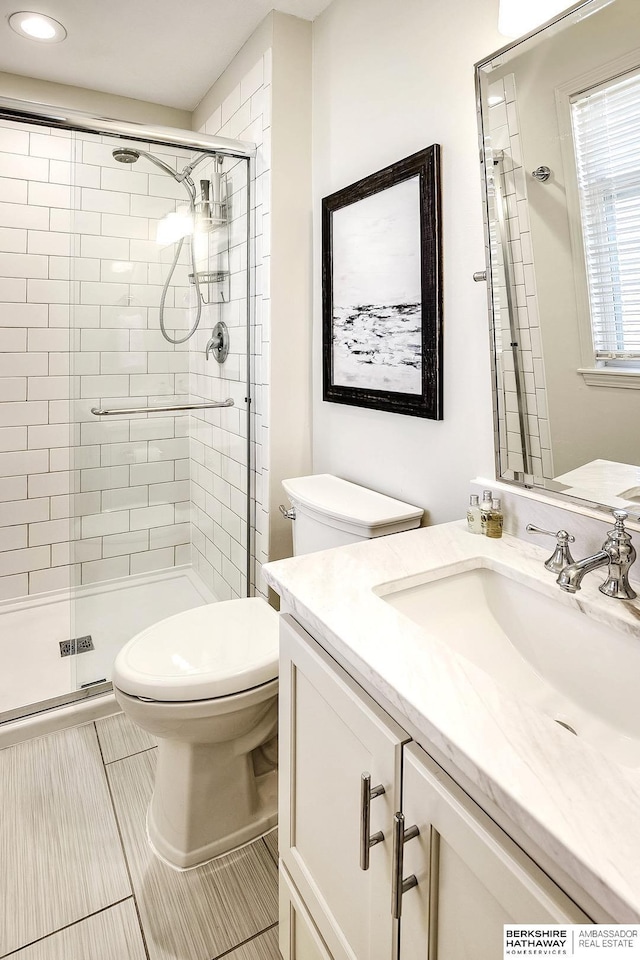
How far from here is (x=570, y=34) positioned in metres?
1.02

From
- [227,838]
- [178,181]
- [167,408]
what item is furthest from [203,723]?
[178,181]

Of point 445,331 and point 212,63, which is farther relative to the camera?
point 212,63

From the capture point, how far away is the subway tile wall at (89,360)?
6.44 ft

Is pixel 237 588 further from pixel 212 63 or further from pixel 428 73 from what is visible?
pixel 212 63

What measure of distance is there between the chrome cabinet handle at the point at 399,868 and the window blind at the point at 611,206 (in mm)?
806

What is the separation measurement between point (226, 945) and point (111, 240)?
205 cm

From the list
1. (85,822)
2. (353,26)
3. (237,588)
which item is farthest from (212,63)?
(85,822)

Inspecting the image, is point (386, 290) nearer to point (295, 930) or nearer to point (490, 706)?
point (490, 706)

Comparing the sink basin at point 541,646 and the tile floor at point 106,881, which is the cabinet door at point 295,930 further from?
the sink basin at point 541,646

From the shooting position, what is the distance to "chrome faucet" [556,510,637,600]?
932 millimetres

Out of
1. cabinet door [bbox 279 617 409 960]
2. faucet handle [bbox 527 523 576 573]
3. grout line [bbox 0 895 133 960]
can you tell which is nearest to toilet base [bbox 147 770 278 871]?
grout line [bbox 0 895 133 960]

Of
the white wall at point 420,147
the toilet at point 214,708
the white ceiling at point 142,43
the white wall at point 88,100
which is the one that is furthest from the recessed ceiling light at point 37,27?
the toilet at point 214,708

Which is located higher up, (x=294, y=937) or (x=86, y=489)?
(x=86, y=489)

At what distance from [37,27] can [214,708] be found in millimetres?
2414
